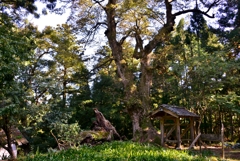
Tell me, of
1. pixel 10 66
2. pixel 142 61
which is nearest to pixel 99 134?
pixel 142 61

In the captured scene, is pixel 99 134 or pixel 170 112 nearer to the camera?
pixel 170 112

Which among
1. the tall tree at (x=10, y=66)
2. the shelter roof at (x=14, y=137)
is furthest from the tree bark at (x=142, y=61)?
the shelter roof at (x=14, y=137)

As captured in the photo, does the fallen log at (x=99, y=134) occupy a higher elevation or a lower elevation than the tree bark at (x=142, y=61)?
lower

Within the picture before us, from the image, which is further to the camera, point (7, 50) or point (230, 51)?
point (230, 51)

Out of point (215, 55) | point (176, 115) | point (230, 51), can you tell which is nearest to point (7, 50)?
point (176, 115)

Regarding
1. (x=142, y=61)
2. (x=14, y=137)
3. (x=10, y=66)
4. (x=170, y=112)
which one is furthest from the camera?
(x=142, y=61)

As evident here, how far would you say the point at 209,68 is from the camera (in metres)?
12.2

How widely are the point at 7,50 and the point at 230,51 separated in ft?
41.9

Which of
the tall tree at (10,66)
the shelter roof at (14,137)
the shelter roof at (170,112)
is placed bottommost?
the shelter roof at (14,137)

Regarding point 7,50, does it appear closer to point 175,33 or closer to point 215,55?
point 215,55

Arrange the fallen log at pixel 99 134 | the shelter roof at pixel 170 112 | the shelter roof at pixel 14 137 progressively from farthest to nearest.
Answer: the shelter roof at pixel 14 137 < the fallen log at pixel 99 134 < the shelter roof at pixel 170 112

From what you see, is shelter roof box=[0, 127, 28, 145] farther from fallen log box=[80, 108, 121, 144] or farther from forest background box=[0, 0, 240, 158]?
fallen log box=[80, 108, 121, 144]

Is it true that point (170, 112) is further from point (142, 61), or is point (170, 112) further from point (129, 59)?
point (129, 59)

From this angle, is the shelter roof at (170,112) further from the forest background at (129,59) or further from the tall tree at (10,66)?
the tall tree at (10,66)
